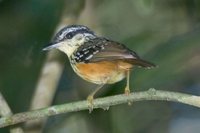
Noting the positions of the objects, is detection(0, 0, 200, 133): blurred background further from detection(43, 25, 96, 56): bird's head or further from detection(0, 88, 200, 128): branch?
detection(0, 88, 200, 128): branch

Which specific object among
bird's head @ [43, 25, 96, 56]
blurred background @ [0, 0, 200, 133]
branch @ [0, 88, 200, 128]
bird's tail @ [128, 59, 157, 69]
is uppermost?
branch @ [0, 88, 200, 128]

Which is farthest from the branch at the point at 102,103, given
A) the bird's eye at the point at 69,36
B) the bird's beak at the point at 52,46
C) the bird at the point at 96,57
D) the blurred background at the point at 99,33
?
the blurred background at the point at 99,33

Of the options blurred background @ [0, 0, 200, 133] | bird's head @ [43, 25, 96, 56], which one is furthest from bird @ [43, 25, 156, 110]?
blurred background @ [0, 0, 200, 133]

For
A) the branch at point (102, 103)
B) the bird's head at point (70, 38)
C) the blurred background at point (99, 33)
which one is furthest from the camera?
the blurred background at point (99, 33)

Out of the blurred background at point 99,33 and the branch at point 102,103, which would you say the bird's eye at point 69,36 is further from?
the branch at point 102,103

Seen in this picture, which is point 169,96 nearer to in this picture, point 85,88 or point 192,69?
point 192,69

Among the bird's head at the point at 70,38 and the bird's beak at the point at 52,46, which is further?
the bird's head at the point at 70,38
